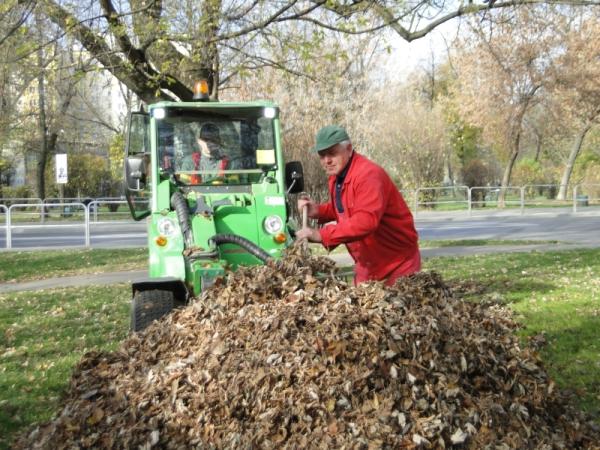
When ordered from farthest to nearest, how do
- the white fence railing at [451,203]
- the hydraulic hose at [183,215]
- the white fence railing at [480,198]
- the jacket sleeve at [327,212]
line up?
the white fence railing at [480,198] < the white fence railing at [451,203] < the hydraulic hose at [183,215] < the jacket sleeve at [327,212]

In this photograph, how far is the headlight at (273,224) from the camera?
7180 millimetres

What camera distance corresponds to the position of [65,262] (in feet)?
53.1

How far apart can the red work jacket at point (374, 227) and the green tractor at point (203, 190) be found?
117 cm

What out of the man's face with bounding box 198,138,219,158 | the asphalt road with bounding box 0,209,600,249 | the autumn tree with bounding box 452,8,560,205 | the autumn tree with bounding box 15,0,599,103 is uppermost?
the autumn tree with bounding box 452,8,560,205

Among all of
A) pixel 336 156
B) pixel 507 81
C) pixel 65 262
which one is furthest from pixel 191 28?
pixel 507 81

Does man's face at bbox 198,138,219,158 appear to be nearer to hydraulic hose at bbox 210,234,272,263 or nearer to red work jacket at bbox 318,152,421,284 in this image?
hydraulic hose at bbox 210,234,272,263

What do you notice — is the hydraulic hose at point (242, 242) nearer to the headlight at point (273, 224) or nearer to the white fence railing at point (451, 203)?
the headlight at point (273, 224)

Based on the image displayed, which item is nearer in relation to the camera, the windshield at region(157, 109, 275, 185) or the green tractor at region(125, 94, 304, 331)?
the green tractor at region(125, 94, 304, 331)

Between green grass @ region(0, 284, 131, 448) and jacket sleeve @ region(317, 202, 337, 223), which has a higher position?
jacket sleeve @ region(317, 202, 337, 223)

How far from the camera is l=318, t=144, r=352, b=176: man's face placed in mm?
5098

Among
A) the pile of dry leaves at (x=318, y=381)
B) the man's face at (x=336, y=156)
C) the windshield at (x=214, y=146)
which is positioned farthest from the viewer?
the windshield at (x=214, y=146)

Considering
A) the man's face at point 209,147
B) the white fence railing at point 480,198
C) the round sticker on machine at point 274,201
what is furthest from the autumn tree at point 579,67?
the round sticker on machine at point 274,201

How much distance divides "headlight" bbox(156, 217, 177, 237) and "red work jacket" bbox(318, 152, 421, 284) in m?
2.00

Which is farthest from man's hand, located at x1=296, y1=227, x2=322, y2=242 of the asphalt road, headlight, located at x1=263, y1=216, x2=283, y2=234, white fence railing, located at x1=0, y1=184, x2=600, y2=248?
white fence railing, located at x1=0, y1=184, x2=600, y2=248
